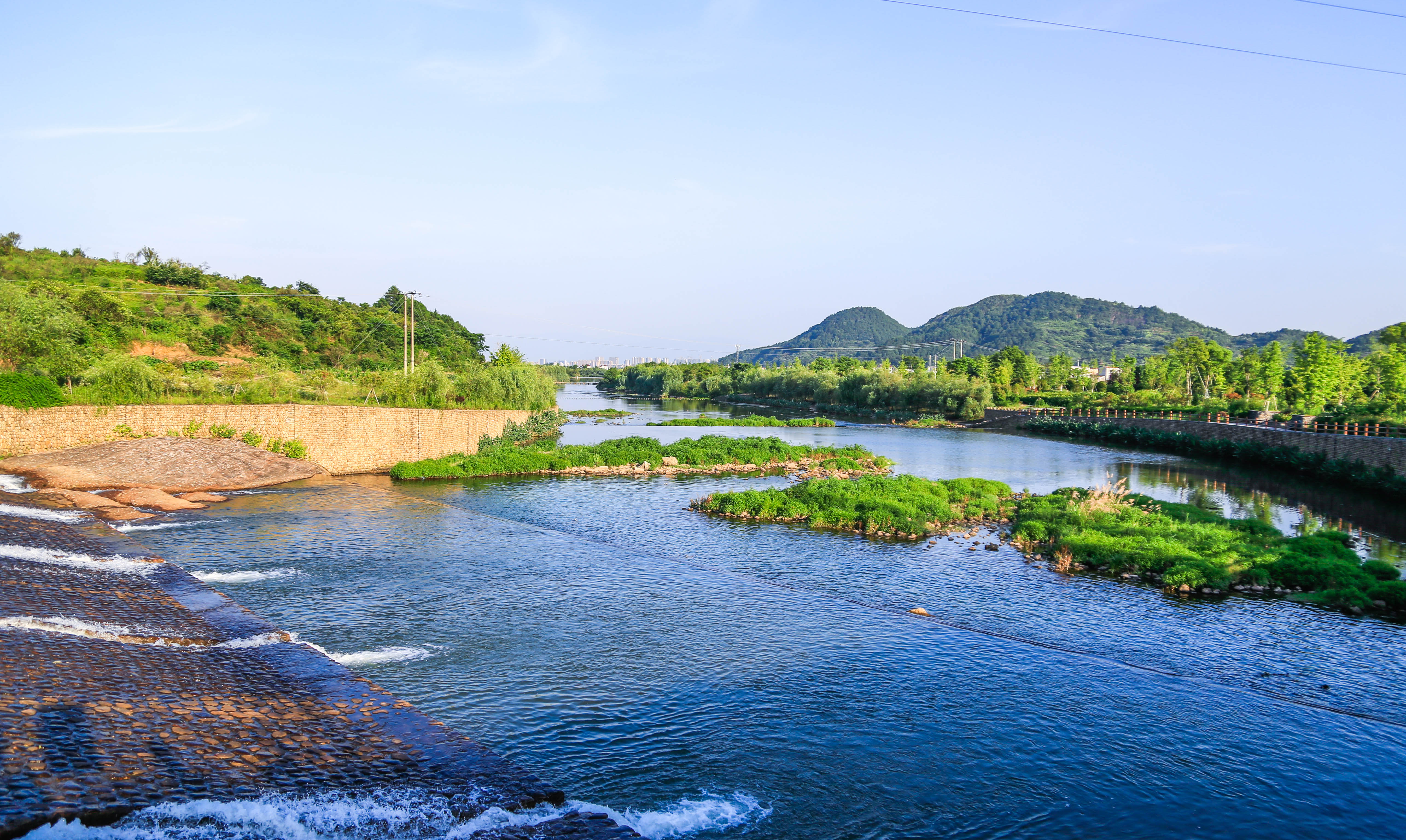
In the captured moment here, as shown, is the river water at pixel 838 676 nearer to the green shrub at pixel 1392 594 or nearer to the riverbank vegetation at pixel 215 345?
the green shrub at pixel 1392 594

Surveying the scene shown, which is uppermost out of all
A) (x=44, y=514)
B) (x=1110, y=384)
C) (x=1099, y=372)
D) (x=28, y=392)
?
(x=1099, y=372)

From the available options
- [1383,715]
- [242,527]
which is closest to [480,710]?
[1383,715]

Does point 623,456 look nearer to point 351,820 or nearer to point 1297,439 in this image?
point 351,820

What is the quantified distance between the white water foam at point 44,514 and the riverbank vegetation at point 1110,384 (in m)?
50.4

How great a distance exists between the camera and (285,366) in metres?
43.6

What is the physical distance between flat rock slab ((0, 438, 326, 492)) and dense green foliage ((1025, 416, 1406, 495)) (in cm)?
4244

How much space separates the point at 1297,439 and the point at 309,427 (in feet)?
152

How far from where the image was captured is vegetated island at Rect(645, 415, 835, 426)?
6769 centimetres

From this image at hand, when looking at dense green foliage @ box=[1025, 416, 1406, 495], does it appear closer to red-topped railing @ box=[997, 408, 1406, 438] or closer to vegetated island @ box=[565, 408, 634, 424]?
red-topped railing @ box=[997, 408, 1406, 438]

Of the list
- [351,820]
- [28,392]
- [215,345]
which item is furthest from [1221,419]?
[215,345]

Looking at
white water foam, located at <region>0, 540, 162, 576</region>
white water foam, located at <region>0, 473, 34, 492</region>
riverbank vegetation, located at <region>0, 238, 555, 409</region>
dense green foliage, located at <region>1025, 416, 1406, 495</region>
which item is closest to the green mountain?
riverbank vegetation, located at <region>0, 238, 555, 409</region>

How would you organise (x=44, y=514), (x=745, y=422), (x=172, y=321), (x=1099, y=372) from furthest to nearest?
(x=1099, y=372) → (x=745, y=422) → (x=172, y=321) → (x=44, y=514)

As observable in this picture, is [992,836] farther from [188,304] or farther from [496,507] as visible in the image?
[188,304]

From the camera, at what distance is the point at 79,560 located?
48.6 feet
